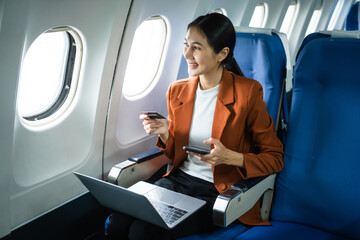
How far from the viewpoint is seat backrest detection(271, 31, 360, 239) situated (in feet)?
6.77

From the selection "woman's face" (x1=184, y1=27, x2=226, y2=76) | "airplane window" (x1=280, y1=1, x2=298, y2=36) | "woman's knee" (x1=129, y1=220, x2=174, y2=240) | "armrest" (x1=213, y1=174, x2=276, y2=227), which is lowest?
"woman's knee" (x1=129, y1=220, x2=174, y2=240)

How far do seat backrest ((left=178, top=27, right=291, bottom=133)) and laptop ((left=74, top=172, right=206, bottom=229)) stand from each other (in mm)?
826

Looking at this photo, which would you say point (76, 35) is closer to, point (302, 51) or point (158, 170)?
point (158, 170)

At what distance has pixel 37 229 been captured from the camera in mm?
2414

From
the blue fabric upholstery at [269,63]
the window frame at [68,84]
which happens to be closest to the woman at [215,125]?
the blue fabric upholstery at [269,63]

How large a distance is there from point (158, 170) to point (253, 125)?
802 mm

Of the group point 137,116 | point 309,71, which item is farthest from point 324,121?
point 137,116

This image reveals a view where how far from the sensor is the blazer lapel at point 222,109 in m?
2.16

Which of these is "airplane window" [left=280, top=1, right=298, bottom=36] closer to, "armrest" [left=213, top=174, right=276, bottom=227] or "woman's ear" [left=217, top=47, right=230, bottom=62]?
"woman's ear" [left=217, top=47, right=230, bottom=62]

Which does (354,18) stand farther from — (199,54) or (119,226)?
(119,226)

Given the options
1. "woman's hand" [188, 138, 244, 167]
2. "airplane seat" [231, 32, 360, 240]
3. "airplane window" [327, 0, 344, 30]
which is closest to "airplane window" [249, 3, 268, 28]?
"airplane seat" [231, 32, 360, 240]

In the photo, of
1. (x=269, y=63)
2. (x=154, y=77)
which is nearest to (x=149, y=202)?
(x=269, y=63)

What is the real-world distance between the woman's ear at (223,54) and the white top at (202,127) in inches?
6.4

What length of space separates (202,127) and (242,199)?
48cm
